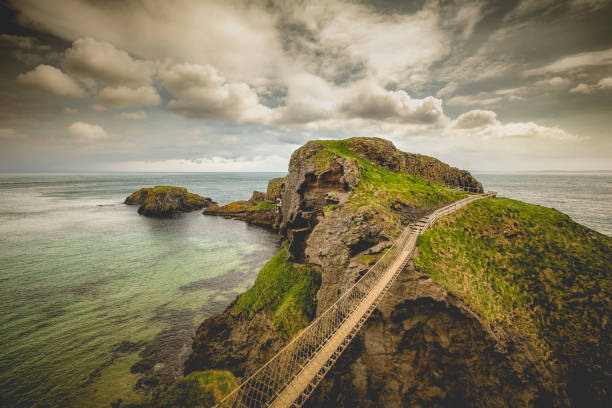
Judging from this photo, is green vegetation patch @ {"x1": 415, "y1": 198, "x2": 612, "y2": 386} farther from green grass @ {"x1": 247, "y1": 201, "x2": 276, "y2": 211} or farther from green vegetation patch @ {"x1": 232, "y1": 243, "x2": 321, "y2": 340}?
green grass @ {"x1": 247, "y1": 201, "x2": 276, "y2": 211}

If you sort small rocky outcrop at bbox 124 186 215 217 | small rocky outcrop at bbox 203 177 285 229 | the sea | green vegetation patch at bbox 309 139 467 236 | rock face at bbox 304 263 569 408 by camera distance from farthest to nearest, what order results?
small rocky outcrop at bbox 124 186 215 217 < small rocky outcrop at bbox 203 177 285 229 < green vegetation patch at bbox 309 139 467 236 < the sea < rock face at bbox 304 263 569 408

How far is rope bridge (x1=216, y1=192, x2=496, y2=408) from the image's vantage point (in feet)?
25.0

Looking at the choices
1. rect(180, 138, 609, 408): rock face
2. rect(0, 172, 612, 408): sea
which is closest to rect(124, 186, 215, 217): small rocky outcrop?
rect(0, 172, 612, 408): sea

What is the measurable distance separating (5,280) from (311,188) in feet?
118

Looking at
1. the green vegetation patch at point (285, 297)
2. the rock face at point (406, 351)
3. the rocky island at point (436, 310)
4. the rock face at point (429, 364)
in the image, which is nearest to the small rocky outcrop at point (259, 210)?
the green vegetation patch at point (285, 297)

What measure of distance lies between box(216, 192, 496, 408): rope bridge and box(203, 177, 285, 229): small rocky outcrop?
125 ft

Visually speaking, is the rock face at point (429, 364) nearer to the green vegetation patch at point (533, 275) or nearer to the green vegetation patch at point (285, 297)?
the green vegetation patch at point (533, 275)

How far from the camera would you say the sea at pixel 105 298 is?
1409 centimetres

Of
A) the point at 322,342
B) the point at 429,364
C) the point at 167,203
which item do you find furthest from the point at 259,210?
the point at 322,342

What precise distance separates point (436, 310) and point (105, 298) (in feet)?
98.2

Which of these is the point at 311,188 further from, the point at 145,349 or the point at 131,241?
the point at 131,241

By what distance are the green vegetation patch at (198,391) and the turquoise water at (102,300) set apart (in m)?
5.42

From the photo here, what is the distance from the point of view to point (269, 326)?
1611cm

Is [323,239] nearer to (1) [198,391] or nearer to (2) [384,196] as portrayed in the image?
(2) [384,196]
